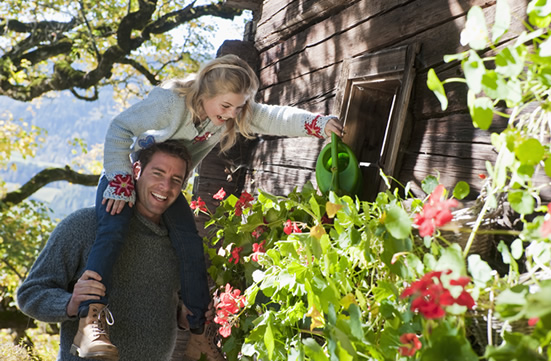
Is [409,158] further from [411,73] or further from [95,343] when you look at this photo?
[95,343]

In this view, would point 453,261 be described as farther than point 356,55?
No

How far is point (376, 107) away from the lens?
101 inches

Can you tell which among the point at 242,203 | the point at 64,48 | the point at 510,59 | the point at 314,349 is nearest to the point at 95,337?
the point at 242,203

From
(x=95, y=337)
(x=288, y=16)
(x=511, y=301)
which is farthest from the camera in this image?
(x=288, y=16)

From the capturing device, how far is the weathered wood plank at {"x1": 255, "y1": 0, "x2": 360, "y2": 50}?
9.45 feet

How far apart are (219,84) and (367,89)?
0.68 meters

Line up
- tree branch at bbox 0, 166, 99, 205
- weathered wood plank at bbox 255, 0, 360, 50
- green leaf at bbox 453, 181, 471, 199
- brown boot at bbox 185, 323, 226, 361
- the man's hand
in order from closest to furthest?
1. green leaf at bbox 453, 181, 471, 199
2. the man's hand
3. brown boot at bbox 185, 323, 226, 361
4. weathered wood plank at bbox 255, 0, 360, 50
5. tree branch at bbox 0, 166, 99, 205

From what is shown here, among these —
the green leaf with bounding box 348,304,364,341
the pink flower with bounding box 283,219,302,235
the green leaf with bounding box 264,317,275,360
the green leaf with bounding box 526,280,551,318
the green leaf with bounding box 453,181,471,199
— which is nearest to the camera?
the green leaf with bounding box 526,280,551,318

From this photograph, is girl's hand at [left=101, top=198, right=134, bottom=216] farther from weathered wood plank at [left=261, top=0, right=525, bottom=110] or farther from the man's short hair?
weathered wood plank at [left=261, top=0, right=525, bottom=110]

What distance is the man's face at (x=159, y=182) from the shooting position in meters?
2.37

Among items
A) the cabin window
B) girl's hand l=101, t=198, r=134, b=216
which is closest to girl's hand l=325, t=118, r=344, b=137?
the cabin window

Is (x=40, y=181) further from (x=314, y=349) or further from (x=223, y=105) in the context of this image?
(x=314, y=349)

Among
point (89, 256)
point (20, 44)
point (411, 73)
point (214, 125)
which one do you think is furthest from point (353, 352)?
point (20, 44)

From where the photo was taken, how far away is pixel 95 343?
198 cm
